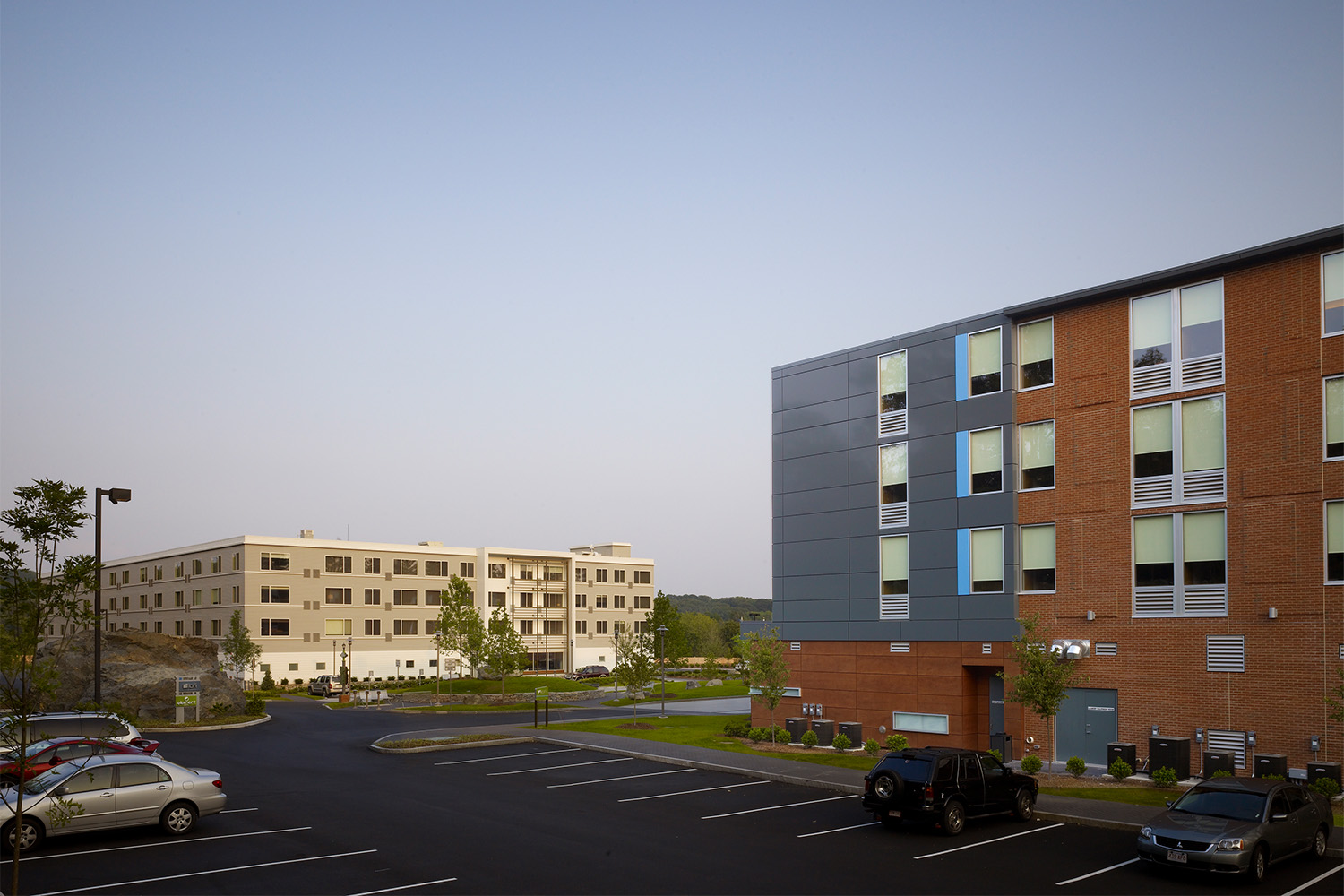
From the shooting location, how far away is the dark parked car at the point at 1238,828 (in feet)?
55.2

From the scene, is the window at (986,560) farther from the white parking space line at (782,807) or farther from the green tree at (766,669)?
the white parking space line at (782,807)

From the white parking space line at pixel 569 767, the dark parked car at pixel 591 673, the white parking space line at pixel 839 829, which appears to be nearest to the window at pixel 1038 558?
the white parking space line at pixel 839 829

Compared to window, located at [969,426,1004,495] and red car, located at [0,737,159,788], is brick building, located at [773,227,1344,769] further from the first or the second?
red car, located at [0,737,159,788]

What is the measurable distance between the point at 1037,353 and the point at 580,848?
22.8 m

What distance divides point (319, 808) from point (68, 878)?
7.35 metres

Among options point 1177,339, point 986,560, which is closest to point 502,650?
point 986,560

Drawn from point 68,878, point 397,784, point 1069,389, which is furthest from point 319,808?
point 1069,389

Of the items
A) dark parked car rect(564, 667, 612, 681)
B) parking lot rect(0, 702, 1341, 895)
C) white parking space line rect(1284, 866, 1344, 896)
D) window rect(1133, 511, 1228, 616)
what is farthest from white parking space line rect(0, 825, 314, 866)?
dark parked car rect(564, 667, 612, 681)

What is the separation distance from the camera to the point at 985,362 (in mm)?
35125

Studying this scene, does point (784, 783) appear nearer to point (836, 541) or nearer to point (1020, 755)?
point (1020, 755)

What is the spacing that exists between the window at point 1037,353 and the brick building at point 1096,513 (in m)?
0.08

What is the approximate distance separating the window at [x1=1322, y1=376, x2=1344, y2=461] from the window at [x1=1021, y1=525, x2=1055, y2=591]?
833cm

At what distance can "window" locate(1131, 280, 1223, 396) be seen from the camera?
29.4 m

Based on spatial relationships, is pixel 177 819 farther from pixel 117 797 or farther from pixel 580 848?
pixel 580 848
